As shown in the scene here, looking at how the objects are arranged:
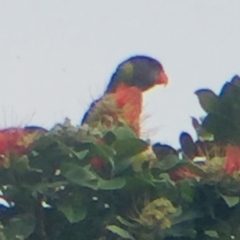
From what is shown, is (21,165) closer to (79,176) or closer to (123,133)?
(79,176)

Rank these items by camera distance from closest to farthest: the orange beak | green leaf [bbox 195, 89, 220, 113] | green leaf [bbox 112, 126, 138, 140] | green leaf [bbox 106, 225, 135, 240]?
green leaf [bbox 106, 225, 135, 240] → green leaf [bbox 112, 126, 138, 140] → green leaf [bbox 195, 89, 220, 113] → the orange beak

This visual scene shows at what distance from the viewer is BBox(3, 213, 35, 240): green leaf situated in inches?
86.3

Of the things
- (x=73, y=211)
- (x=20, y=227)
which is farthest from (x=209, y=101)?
(x=20, y=227)

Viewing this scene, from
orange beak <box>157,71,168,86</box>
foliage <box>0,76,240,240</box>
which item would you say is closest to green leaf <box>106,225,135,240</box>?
foliage <box>0,76,240,240</box>

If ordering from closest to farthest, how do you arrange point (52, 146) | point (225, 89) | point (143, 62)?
point (52, 146) < point (225, 89) < point (143, 62)

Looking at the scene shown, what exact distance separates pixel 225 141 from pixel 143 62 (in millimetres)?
1728

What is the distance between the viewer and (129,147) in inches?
89.4

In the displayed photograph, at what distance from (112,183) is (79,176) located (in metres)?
0.08

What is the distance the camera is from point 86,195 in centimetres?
225

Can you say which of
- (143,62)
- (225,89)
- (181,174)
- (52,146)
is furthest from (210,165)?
(143,62)

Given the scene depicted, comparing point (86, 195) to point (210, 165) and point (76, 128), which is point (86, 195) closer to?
point (76, 128)

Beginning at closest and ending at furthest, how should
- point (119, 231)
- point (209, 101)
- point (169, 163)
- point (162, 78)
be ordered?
point (119, 231)
point (169, 163)
point (209, 101)
point (162, 78)

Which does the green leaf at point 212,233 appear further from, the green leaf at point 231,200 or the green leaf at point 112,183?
the green leaf at point 112,183

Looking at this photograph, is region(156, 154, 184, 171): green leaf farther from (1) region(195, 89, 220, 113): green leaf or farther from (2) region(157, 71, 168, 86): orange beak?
(2) region(157, 71, 168, 86): orange beak
